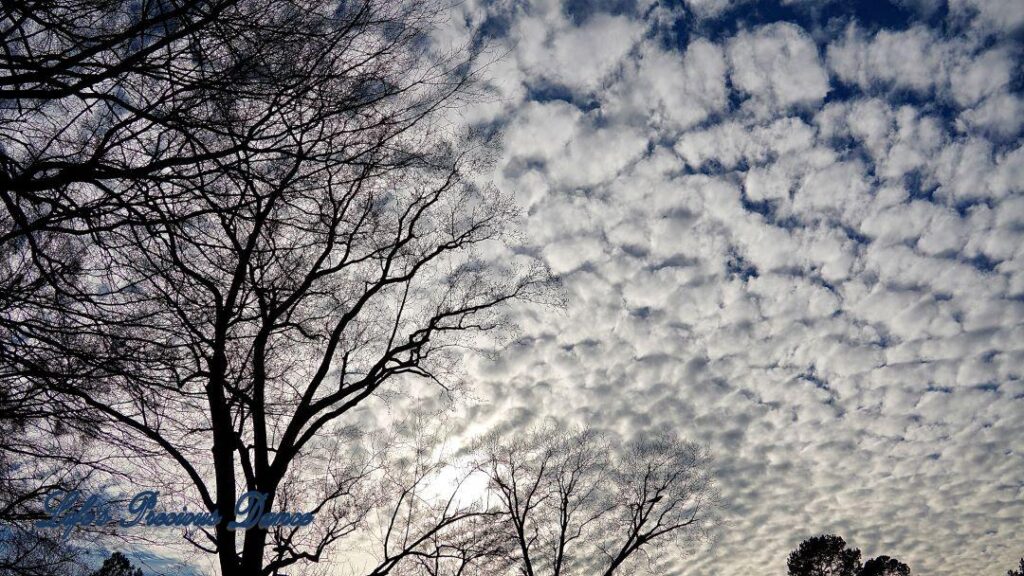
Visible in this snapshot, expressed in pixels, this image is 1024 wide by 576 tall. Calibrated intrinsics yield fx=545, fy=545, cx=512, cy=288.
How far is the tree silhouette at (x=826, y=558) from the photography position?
40906mm

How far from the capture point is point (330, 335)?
863 cm

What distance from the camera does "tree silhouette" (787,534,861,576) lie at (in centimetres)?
4091

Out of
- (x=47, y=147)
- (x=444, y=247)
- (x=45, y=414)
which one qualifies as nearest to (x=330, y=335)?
(x=444, y=247)

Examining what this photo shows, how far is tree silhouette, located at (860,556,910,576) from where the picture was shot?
44.6 meters

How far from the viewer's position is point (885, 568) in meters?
45.1

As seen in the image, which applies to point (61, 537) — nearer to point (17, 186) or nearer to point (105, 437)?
point (105, 437)

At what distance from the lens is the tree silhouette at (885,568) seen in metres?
44.6

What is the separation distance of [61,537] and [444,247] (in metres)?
6.30

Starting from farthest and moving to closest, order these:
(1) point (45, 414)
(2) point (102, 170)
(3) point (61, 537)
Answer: (3) point (61, 537) < (1) point (45, 414) < (2) point (102, 170)

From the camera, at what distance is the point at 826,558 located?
1630 inches

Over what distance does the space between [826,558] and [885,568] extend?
831 cm

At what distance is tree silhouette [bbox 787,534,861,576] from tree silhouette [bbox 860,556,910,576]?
15.1ft

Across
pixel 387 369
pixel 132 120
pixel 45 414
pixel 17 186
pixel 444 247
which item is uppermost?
pixel 444 247

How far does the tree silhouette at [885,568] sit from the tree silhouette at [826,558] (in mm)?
4588
